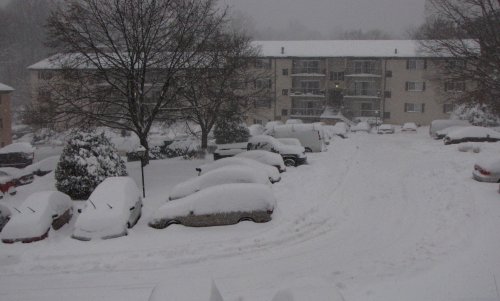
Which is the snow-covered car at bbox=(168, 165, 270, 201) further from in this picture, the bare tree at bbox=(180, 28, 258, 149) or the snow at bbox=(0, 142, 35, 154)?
the snow at bbox=(0, 142, 35, 154)

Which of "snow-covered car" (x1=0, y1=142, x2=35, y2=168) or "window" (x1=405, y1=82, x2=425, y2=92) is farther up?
"window" (x1=405, y1=82, x2=425, y2=92)

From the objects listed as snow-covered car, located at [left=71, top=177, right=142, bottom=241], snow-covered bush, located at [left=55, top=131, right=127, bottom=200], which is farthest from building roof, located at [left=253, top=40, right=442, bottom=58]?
snow-covered car, located at [left=71, top=177, right=142, bottom=241]

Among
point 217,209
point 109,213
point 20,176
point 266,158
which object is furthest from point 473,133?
point 20,176

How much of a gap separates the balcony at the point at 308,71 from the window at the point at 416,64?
374 inches

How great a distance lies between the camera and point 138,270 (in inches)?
396

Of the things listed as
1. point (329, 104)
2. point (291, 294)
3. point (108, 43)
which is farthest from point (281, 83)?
point (291, 294)

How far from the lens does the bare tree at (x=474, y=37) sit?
21.2 m

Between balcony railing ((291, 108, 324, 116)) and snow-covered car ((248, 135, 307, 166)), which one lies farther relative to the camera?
balcony railing ((291, 108, 324, 116))

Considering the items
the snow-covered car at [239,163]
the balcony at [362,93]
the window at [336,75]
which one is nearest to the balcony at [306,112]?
the balcony at [362,93]

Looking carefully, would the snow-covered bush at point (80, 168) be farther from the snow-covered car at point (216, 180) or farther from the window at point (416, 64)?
the window at point (416, 64)

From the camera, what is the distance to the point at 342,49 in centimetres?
5275

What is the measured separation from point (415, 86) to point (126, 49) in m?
38.4

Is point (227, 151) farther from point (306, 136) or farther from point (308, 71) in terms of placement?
point (308, 71)

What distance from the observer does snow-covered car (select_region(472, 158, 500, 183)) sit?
54.6 feet
